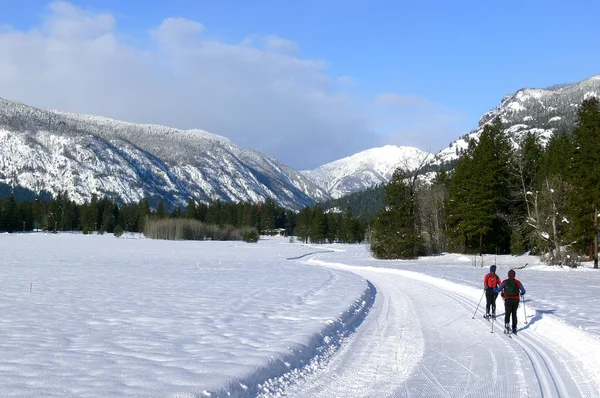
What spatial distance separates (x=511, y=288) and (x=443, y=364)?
539cm

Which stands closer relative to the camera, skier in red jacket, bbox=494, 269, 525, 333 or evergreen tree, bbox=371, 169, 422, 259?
skier in red jacket, bbox=494, 269, 525, 333

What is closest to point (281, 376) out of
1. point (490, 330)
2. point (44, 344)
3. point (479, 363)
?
point (479, 363)

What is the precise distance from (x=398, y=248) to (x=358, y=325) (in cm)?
3935

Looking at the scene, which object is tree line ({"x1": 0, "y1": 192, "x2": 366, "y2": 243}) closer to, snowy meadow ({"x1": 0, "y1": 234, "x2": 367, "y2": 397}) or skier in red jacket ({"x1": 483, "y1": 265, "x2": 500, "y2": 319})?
snowy meadow ({"x1": 0, "y1": 234, "x2": 367, "y2": 397})

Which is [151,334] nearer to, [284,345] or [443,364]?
[284,345]

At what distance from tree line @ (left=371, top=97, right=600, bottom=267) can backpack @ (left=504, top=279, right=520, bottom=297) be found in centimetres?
2990

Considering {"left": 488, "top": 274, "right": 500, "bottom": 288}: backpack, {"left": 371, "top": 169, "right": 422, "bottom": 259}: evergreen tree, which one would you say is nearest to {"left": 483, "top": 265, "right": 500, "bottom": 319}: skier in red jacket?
{"left": 488, "top": 274, "right": 500, "bottom": 288}: backpack

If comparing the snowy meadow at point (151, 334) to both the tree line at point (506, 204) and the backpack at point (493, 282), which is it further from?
the tree line at point (506, 204)

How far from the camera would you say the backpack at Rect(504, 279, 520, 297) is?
1394cm

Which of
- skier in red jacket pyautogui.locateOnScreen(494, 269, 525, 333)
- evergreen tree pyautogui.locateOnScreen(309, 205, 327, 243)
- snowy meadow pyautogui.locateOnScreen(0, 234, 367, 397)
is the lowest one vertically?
snowy meadow pyautogui.locateOnScreen(0, 234, 367, 397)

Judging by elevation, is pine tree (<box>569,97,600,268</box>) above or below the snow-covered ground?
above

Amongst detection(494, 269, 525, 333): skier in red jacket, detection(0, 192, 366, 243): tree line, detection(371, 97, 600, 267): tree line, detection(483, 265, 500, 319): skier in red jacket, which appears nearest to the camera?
detection(494, 269, 525, 333): skier in red jacket

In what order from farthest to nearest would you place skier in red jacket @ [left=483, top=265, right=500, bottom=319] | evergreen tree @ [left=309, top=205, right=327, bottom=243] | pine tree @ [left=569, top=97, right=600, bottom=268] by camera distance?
evergreen tree @ [left=309, top=205, right=327, bottom=243] < pine tree @ [left=569, top=97, right=600, bottom=268] < skier in red jacket @ [left=483, top=265, right=500, bottom=319]

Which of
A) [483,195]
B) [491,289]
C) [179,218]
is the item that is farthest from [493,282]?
[179,218]
